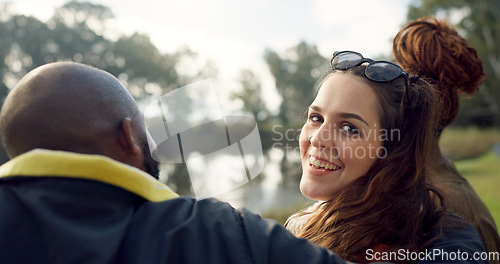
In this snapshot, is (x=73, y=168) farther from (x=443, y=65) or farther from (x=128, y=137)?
(x=443, y=65)

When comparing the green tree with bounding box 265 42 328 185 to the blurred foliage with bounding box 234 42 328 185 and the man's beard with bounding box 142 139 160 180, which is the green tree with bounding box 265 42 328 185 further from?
the man's beard with bounding box 142 139 160 180

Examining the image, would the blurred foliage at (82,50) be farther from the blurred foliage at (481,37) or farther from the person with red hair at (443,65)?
the blurred foliage at (481,37)

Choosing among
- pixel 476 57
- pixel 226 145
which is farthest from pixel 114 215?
pixel 476 57

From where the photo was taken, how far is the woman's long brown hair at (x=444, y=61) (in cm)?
234

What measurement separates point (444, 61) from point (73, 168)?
83.3 inches

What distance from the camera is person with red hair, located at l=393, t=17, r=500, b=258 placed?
2219 mm

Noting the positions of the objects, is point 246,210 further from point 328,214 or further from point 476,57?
point 476,57

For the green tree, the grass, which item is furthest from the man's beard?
the green tree

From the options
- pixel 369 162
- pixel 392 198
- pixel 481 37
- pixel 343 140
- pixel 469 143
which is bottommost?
pixel 469 143

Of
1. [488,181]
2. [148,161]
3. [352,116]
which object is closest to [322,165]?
[352,116]

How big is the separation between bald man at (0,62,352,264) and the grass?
740 cm

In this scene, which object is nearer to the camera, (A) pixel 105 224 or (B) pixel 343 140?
(A) pixel 105 224

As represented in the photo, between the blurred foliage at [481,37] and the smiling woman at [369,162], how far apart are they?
77.5ft

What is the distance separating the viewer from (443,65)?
2.34m
